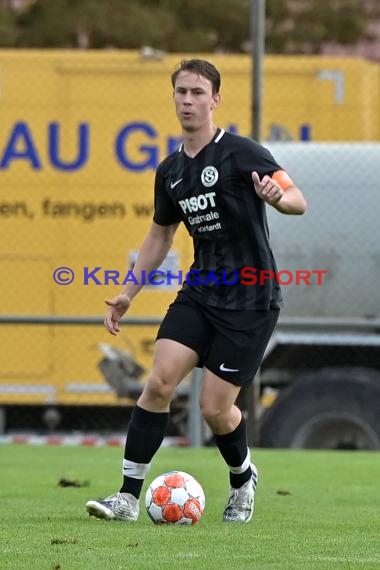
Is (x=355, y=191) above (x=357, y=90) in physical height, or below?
below

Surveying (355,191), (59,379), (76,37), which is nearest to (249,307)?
(355,191)

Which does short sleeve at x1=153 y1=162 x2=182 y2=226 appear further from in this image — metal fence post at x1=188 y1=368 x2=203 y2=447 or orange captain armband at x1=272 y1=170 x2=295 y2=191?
metal fence post at x1=188 y1=368 x2=203 y2=447

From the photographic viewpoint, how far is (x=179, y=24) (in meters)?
22.7

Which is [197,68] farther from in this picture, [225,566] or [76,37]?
[76,37]

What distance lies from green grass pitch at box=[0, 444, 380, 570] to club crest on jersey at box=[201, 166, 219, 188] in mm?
1492

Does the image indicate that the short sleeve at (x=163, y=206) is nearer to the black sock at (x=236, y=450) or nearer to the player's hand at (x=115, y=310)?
the player's hand at (x=115, y=310)

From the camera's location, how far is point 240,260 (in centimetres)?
650

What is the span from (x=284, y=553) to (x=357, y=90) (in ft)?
29.6

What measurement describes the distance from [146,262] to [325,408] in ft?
17.8

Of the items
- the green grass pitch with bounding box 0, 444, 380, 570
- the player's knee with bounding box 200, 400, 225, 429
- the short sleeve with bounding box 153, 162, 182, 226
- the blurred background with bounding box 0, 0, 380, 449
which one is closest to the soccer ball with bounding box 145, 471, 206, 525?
the green grass pitch with bounding box 0, 444, 380, 570

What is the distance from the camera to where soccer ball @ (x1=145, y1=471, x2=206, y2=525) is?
21.3ft

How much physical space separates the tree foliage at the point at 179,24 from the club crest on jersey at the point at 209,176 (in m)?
15.2

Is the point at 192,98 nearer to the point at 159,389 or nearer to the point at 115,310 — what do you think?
the point at 115,310

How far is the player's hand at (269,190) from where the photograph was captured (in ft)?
20.2
